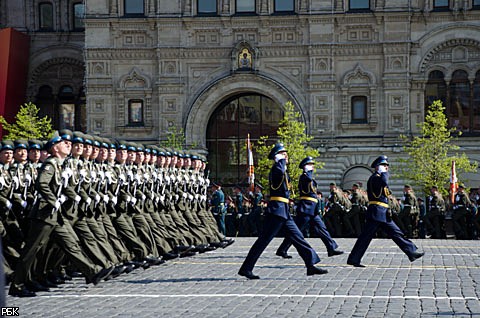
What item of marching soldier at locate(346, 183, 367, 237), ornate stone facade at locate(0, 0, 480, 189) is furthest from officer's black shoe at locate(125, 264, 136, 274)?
ornate stone facade at locate(0, 0, 480, 189)

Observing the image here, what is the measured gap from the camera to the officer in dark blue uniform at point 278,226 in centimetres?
1344

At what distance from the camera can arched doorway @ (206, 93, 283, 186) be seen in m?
44.7

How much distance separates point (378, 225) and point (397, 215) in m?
14.3

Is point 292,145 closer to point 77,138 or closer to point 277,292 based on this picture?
point 77,138

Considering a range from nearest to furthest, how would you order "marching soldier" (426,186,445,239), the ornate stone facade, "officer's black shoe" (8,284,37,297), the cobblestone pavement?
the cobblestone pavement, "officer's black shoe" (8,284,37,297), "marching soldier" (426,186,445,239), the ornate stone facade

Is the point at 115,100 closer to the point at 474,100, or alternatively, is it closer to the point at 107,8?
the point at 107,8

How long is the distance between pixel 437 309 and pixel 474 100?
3388cm

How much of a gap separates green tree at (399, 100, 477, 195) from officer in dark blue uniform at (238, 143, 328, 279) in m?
26.4

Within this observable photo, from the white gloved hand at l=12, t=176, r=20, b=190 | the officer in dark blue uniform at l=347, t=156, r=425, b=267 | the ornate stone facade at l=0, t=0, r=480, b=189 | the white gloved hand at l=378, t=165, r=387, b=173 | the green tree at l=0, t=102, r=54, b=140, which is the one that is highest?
the ornate stone facade at l=0, t=0, r=480, b=189

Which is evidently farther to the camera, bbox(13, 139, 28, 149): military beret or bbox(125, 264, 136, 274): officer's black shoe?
bbox(125, 264, 136, 274): officer's black shoe

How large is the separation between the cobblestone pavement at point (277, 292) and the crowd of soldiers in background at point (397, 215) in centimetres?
1201

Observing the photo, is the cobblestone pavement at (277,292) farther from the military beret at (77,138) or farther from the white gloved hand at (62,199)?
the military beret at (77,138)

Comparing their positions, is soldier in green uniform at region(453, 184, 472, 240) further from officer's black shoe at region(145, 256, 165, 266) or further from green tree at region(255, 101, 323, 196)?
officer's black shoe at region(145, 256, 165, 266)

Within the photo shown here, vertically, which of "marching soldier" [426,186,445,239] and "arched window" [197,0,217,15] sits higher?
"arched window" [197,0,217,15]
